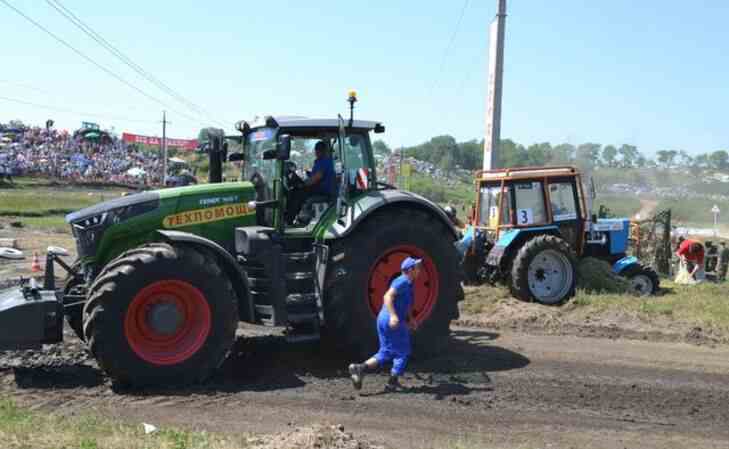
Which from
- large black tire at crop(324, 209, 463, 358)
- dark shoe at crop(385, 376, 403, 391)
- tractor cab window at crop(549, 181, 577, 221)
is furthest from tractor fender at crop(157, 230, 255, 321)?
tractor cab window at crop(549, 181, 577, 221)

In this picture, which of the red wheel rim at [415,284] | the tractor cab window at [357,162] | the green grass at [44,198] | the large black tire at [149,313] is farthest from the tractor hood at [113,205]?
the green grass at [44,198]

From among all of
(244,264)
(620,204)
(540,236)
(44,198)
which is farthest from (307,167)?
(620,204)

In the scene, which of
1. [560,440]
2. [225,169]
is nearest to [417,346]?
[560,440]

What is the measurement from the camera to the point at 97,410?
19.5 feet

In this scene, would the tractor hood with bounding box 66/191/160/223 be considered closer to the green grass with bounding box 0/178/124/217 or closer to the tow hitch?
the tow hitch

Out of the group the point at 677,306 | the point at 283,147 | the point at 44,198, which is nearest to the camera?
the point at 283,147

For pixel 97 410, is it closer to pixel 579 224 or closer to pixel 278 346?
pixel 278 346

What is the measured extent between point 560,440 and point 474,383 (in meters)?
1.54

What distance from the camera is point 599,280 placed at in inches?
484

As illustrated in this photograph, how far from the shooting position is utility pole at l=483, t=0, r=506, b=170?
16094 millimetres

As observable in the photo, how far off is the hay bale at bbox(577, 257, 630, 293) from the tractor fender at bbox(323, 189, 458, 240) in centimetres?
512

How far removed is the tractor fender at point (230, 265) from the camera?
22.2 feet

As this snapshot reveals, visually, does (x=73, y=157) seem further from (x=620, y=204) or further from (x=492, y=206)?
(x=492, y=206)

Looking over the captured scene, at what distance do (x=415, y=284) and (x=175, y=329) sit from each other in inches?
108
